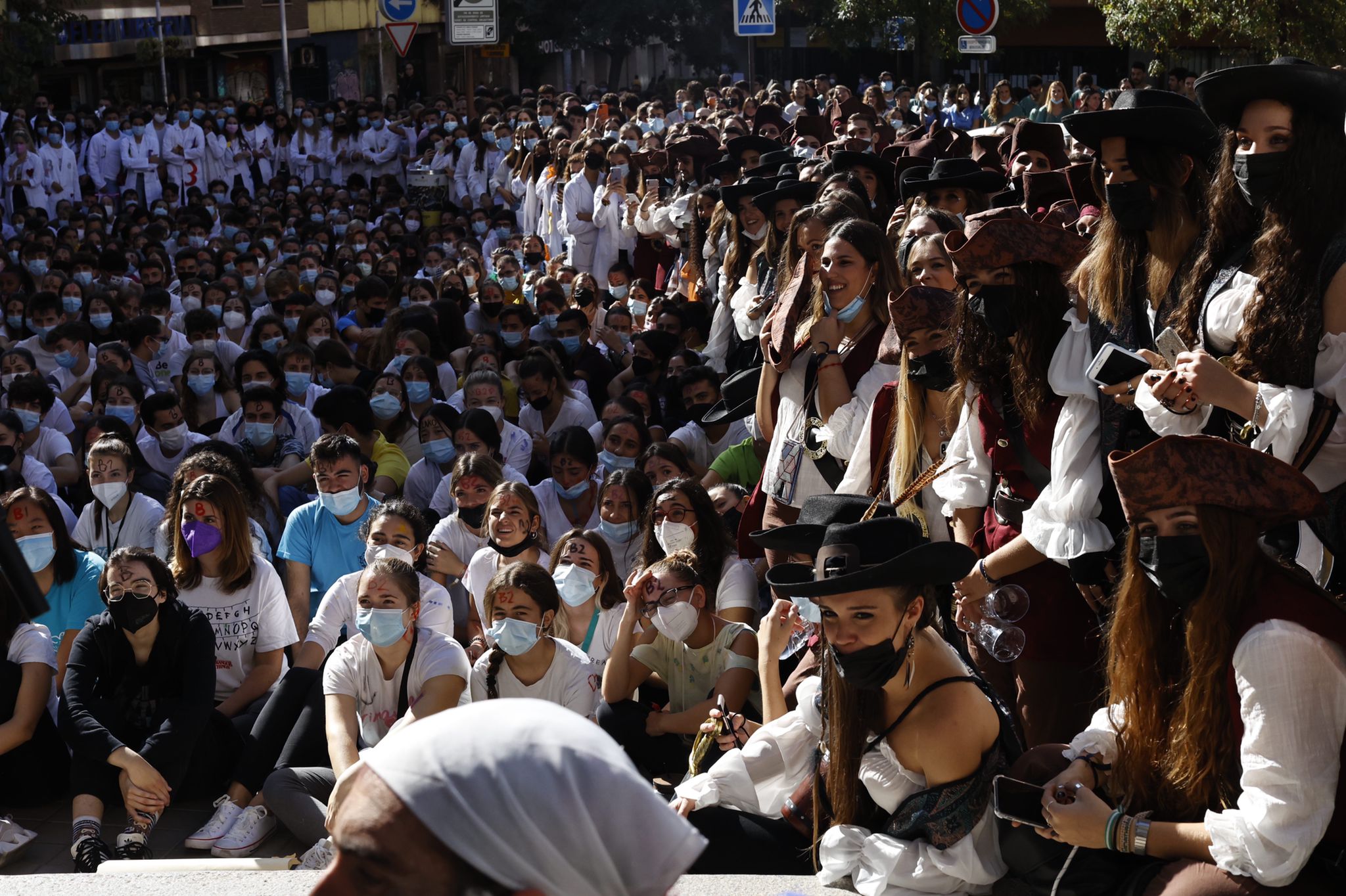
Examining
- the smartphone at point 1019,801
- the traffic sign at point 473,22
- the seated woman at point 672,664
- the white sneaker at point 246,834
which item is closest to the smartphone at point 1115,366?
the smartphone at point 1019,801

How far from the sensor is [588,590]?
21.3ft

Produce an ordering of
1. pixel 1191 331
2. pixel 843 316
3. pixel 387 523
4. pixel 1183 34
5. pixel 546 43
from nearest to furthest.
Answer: pixel 1191 331 < pixel 843 316 < pixel 387 523 < pixel 1183 34 < pixel 546 43

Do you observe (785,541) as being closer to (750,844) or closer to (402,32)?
(750,844)

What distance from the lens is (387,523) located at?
22.5 ft

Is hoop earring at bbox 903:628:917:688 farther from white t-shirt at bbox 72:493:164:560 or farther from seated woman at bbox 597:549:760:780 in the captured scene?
white t-shirt at bbox 72:493:164:560

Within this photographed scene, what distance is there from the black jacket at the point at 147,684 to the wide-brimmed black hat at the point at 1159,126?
13.0 feet

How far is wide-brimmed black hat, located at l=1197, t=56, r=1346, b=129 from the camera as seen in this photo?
3.38 m

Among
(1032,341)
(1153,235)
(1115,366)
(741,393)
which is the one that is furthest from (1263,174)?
(741,393)

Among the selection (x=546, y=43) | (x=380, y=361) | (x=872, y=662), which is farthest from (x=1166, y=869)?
(x=546, y=43)

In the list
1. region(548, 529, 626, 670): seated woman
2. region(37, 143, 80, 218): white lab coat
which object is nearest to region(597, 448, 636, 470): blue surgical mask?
region(548, 529, 626, 670): seated woman

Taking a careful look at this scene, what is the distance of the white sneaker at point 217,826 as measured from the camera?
5.72 m

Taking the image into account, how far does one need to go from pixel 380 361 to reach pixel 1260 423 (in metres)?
8.83

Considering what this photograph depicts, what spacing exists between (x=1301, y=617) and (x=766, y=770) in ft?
5.22

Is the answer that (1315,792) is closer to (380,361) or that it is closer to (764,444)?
(764,444)
